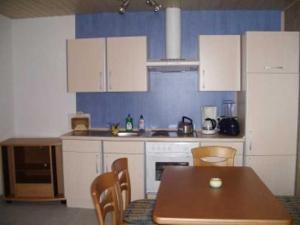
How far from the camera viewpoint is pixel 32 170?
3467mm

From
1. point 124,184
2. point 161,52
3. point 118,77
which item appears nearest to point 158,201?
point 124,184

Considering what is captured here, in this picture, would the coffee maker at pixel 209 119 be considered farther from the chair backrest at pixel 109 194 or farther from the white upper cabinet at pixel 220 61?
the chair backrest at pixel 109 194

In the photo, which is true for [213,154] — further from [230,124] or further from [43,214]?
[43,214]

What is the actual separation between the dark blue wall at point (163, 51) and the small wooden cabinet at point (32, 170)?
0.81 metres

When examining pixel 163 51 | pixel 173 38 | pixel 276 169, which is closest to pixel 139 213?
pixel 276 169

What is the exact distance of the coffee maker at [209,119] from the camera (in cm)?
335

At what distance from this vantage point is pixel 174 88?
3662 millimetres

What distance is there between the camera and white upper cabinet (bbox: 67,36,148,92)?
3.34 m

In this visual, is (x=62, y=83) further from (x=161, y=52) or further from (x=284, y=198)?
(x=284, y=198)

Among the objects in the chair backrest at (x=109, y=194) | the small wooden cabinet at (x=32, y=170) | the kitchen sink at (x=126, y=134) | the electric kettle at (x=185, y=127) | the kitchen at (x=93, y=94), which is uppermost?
the kitchen at (x=93, y=94)

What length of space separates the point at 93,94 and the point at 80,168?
103 cm

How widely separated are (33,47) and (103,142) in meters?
1.76

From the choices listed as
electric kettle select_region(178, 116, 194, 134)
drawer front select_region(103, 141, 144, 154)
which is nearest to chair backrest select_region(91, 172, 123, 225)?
drawer front select_region(103, 141, 144, 154)

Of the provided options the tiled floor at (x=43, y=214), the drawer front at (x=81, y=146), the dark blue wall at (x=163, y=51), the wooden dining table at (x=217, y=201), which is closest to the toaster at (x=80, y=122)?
the dark blue wall at (x=163, y=51)
